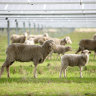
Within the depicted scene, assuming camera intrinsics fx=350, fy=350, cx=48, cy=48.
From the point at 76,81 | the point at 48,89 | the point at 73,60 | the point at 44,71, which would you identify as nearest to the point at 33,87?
the point at 48,89

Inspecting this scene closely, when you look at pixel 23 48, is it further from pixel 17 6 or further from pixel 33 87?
pixel 17 6

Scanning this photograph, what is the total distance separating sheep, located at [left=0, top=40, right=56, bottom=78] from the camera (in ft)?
43.6

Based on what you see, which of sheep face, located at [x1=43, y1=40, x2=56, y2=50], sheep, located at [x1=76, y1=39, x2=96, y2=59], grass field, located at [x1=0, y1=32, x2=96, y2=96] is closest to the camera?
grass field, located at [x1=0, y1=32, x2=96, y2=96]

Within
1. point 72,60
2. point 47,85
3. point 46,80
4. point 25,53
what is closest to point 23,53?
point 25,53

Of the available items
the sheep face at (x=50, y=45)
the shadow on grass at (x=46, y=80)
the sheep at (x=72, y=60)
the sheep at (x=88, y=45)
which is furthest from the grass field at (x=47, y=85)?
the sheep at (x=88, y=45)

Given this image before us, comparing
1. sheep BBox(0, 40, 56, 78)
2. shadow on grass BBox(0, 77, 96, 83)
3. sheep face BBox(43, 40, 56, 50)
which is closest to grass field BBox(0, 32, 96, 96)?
shadow on grass BBox(0, 77, 96, 83)

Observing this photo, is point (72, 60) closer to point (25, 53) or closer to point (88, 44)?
point (25, 53)

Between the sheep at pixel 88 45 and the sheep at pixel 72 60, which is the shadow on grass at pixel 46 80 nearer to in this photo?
the sheep at pixel 72 60

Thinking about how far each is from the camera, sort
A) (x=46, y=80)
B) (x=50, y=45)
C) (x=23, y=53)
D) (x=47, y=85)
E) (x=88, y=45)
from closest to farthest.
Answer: (x=47, y=85)
(x=46, y=80)
(x=23, y=53)
(x=50, y=45)
(x=88, y=45)

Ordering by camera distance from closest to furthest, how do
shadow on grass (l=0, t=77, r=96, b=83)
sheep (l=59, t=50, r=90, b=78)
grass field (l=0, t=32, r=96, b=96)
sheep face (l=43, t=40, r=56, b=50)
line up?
grass field (l=0, t=32, r=96, b=96) → shadow on grass (l=0, t=77, r=96, b=83) → sheep (l=59, t=50, r=90, b=78) → sheep face (l=43, t=40, r=56, b=50)

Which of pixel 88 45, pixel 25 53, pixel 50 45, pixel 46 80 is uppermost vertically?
pixel 50 45

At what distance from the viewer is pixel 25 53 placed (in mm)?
13570

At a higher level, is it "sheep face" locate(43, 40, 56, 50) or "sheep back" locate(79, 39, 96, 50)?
"sheep face" locate(43, 40, 56, 50)

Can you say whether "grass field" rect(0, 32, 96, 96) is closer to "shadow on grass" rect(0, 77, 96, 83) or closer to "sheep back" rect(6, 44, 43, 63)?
"shadow on grass" rect(0, 77, 96, 83)
